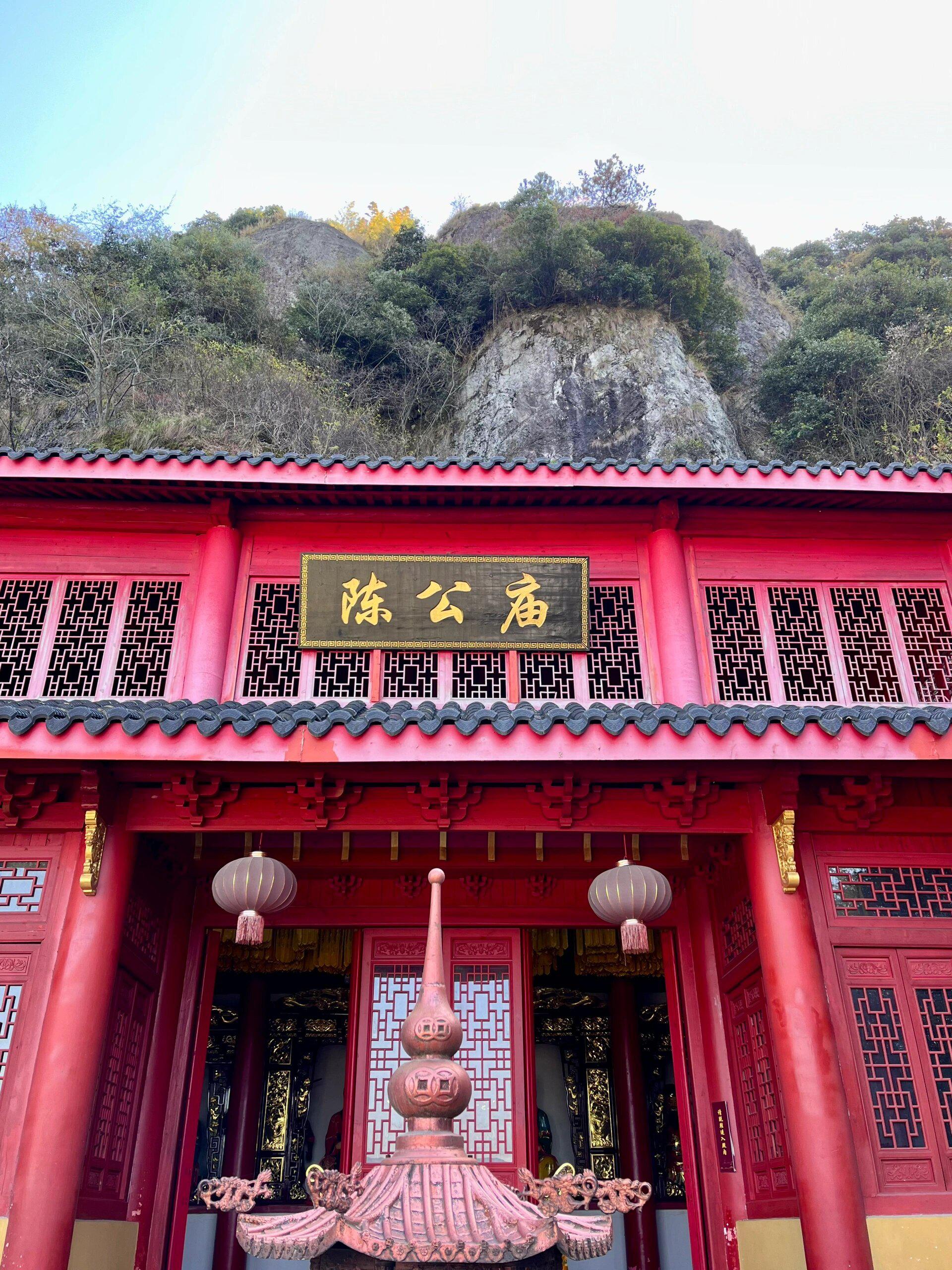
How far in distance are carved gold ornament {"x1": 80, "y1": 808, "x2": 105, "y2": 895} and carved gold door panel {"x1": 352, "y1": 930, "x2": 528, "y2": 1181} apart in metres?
2.16

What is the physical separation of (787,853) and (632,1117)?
5.98 metres

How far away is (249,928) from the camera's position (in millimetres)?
5594

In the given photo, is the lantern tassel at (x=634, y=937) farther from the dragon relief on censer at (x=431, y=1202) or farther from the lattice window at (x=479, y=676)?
the lattice window at (x=479, y=676)

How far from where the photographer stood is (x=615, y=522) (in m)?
8.68

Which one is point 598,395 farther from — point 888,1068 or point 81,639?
point 888,1068

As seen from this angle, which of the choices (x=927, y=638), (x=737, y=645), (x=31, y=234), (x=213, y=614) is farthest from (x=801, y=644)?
(x=31, y=234)

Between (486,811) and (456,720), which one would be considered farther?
(486,811)

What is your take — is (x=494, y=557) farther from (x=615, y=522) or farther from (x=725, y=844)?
(x=725, y=844)

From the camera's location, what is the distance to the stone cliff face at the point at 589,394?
70.4 feet

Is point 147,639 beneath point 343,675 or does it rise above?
above

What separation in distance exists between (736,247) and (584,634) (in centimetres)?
2805

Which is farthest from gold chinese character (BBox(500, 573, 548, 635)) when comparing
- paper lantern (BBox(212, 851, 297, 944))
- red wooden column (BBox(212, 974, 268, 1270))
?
red wooden column (BBox(212, 974, 268, 1270))

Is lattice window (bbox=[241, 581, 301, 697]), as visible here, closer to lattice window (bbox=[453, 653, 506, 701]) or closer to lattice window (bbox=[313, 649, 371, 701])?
lattice window (bbox=[313, 649, 371, 701])

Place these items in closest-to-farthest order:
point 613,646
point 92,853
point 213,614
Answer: point 92,853 < point 213,614 < point 613,646
